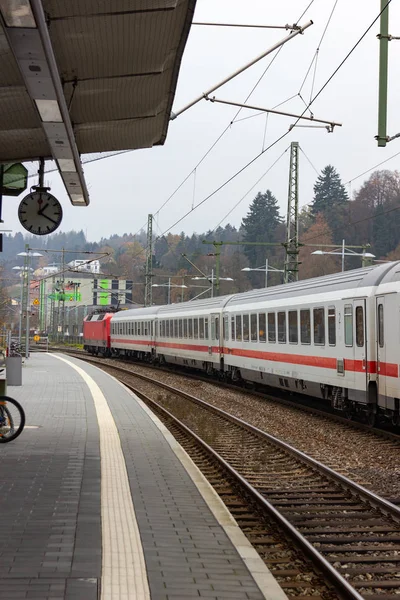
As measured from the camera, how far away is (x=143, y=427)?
15562 millimetres

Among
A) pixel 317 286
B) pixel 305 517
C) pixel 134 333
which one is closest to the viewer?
pixel 305 517

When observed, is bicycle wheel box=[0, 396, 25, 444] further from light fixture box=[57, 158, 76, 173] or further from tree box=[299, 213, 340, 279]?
tree box=[299, 213, 340, 279]

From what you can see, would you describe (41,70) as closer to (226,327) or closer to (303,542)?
(303,542)

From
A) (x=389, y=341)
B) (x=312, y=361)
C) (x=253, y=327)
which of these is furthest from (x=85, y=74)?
(x=253, y=327)

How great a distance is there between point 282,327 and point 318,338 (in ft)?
10.3

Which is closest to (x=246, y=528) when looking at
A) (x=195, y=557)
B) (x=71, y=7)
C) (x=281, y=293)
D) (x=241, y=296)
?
(x=195, y=557)

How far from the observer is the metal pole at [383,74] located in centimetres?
1227

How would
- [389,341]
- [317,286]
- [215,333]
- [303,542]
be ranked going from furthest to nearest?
[215,333] < [317,286] < [389,341] < [303,542]

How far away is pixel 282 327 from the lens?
21406mm

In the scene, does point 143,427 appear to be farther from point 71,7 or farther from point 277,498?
point 71,7

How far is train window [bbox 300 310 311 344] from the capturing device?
19062mm

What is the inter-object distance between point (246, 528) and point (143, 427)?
7539mm

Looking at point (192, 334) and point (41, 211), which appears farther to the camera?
point (192, 334)

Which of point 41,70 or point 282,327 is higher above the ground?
point 41,70
